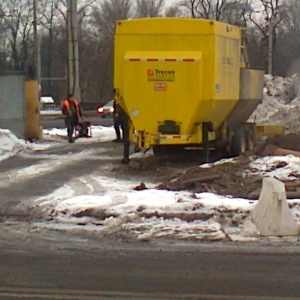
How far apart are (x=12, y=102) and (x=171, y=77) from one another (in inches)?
376

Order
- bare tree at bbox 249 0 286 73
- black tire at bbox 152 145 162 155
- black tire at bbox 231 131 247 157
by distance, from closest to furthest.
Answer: black tire at bbox 152 145 162 155, black tire at bbox 231 131 247 157, bare tree at bbox 249 0 286 73

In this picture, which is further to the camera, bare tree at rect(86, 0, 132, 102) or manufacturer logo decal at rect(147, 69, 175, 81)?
bare tree at rect(86, 0, 132, 102)

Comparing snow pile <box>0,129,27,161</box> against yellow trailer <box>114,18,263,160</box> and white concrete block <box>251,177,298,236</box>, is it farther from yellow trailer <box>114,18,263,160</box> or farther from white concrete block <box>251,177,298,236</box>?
white concrete block <box>251,177,298,236</box>

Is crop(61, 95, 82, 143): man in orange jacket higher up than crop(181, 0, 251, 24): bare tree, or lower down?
lower down

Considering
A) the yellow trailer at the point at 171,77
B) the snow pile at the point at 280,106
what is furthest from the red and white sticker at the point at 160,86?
the snow pile at the point at 280,106

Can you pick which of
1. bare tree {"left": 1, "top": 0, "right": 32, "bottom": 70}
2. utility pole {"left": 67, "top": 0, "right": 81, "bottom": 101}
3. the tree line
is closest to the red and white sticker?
utility pole {"left": 67, "top": 0, "right": 81, "bottom": 101}

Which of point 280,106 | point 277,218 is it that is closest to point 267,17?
point 280,106

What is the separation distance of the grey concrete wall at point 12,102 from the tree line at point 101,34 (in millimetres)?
44069

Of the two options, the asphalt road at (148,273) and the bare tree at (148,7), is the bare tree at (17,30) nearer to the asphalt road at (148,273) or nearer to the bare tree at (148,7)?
the bare tree at (148,7)

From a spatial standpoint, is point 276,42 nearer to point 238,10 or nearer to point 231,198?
point 238,10

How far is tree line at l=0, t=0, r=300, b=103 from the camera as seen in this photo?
74000 millimetres

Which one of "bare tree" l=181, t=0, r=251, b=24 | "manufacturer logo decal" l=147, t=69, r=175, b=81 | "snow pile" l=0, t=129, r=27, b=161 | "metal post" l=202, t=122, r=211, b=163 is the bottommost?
"snow pile" l=0, t=129, r=27, b=161

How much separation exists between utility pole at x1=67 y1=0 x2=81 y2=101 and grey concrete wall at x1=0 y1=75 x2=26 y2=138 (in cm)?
349

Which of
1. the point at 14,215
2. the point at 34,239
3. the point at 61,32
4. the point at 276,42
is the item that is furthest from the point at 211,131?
the point at 61,32
